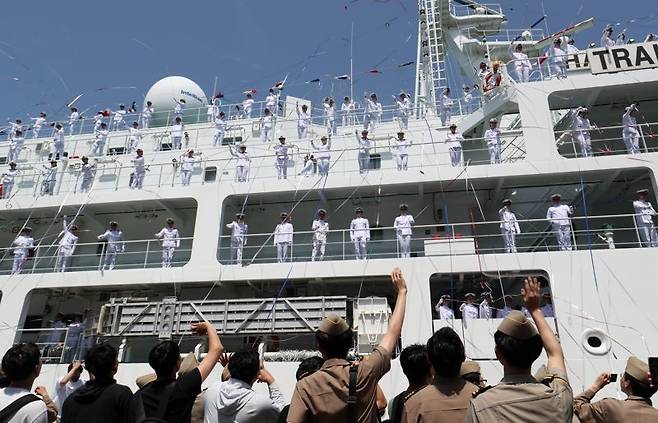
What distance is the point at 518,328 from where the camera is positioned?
2.06 m

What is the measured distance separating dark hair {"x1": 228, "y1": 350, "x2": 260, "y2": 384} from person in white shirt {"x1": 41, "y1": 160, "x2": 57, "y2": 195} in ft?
41.4

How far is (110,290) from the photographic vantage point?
12.0m

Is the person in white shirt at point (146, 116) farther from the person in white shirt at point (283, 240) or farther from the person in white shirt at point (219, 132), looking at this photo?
the person in white shirt at point (283, 240)

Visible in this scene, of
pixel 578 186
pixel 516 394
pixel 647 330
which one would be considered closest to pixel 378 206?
pixel 578 186

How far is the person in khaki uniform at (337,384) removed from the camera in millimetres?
2178

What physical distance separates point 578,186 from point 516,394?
36.0ft

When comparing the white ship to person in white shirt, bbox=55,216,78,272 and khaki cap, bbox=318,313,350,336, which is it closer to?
person in white shirt, bbox=55,216,78,272

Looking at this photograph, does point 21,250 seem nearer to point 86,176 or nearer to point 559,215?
point 86,176

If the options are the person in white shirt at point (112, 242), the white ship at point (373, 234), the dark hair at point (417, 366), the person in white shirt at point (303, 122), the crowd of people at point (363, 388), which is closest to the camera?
the crowd of people at point (363, 388)

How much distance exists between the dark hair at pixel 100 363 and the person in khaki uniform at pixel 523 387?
1980 mm

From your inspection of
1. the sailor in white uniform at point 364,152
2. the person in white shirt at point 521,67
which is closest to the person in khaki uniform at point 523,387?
the sailor in white uniform at point 364,152

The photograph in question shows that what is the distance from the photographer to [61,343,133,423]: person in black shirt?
256 centimetres

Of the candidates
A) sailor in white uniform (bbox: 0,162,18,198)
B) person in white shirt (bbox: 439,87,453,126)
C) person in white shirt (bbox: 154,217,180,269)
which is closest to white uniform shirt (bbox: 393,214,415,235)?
person in white shirt (bbox: 439,87,453,126)

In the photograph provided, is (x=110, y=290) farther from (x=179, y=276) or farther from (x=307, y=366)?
(x=307, y=366)
